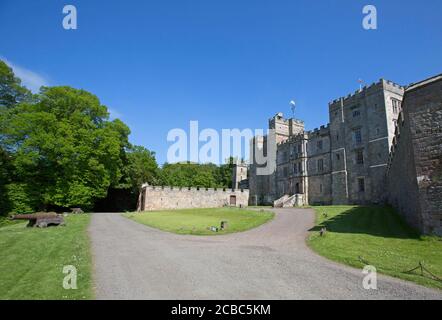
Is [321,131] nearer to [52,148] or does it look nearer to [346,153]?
[346,153]

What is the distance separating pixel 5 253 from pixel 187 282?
27.7ft

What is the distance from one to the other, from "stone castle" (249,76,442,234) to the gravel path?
6.49 meters

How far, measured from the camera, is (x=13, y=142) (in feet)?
101

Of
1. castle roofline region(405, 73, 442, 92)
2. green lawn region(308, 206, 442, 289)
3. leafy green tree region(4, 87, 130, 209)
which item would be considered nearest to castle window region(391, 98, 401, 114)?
green lawn region(308, 206, 442, 289)

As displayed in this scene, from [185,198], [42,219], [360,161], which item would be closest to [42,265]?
[42,219]

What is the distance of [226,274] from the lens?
841cm

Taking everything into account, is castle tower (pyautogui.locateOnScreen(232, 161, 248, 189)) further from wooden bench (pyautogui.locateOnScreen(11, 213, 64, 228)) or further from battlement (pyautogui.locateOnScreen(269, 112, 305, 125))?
wooden bench (pyautogui.locateOnScreen(11, 213, 64, 228))

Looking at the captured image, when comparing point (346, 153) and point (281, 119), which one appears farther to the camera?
point (281, 119)

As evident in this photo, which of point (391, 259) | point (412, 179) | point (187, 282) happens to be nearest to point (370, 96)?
point (412, 179)

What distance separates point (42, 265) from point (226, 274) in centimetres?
615

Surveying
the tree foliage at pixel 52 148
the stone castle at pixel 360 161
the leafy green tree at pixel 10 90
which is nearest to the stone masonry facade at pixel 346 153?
the stone castle at pixel 360 161

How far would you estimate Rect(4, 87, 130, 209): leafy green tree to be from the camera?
30.1 metres

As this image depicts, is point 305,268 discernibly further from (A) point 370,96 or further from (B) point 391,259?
(A) point 370,96

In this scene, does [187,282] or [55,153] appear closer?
[187,282]
